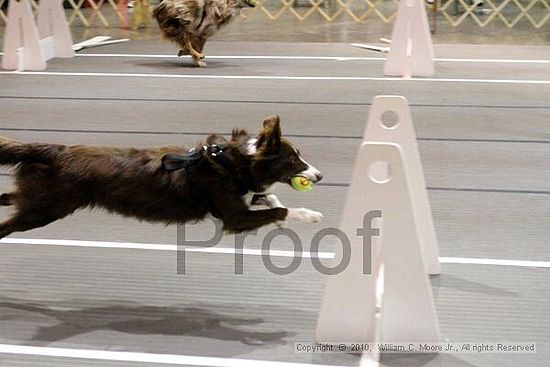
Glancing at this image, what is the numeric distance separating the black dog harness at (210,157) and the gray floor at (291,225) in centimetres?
52

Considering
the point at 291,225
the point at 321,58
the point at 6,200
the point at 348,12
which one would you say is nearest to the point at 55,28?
the point at 321,58

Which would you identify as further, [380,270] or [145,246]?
[145,246]

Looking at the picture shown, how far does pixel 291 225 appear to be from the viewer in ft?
12.6

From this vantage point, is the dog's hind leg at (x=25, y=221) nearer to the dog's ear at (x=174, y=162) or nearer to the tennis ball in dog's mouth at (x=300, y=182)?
the dog's ear at (x=174, y=162)

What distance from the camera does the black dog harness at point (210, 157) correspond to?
2697 millimetres

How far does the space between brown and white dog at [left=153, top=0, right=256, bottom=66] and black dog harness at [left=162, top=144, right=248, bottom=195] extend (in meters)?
5.49

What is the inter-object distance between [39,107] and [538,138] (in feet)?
12.2

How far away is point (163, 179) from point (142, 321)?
1.70 feet

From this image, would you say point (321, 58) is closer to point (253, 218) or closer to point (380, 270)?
point (253, 218)

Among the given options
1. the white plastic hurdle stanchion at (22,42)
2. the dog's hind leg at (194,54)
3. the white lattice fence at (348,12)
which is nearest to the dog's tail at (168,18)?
the dog's hind leg at (194,54)

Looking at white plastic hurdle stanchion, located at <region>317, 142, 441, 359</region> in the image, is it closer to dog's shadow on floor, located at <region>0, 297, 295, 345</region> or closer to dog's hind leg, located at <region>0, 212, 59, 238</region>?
dog's shadow on floor, located at <region>0, 297, 295, 345</region>

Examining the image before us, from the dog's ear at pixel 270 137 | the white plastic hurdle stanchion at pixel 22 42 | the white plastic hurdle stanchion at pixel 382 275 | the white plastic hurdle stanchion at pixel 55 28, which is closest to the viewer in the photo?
the white plastic hurdle stanchion at pixel 382 275

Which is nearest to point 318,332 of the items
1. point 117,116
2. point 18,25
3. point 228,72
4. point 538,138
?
point 538,138

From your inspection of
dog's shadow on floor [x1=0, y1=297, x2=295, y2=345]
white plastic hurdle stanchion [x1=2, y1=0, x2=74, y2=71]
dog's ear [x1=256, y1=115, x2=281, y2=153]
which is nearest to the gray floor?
dog's shadow on floor [x1=0, y1=297, x2=295, y2=345]
